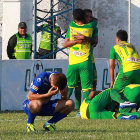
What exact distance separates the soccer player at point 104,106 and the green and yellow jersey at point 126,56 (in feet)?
1.67

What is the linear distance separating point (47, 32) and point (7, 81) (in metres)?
6.13

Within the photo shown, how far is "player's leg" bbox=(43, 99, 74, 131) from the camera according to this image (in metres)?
8.54

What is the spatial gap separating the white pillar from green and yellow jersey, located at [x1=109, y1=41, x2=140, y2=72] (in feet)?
35.3

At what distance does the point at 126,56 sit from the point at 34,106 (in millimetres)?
3343

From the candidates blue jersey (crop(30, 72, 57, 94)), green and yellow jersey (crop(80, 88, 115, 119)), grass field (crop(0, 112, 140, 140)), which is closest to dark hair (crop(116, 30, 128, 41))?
green and yellow jersey (crop(80, 88, 115, 119))

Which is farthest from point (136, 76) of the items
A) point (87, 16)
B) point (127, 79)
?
point (87, 16)

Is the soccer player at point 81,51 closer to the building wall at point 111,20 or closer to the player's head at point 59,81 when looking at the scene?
the player's head at point 59,81

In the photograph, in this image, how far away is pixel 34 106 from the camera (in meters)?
8.42

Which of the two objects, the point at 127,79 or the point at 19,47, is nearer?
the point at 127,79

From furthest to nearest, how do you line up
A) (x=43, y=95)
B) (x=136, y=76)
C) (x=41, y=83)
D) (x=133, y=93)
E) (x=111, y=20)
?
(x=111, y=20) < (x=136, y=76) < (x=133, y=93) < (x=41, y=83) < (x=43, y=95)

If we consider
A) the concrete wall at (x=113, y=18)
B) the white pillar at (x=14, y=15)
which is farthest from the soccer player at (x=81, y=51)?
the concrete wall at (x=113, y=18)

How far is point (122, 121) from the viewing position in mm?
10211

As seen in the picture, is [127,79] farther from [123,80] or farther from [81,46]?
[81,46]

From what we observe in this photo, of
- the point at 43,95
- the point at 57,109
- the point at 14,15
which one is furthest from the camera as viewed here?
the point at 14,15
